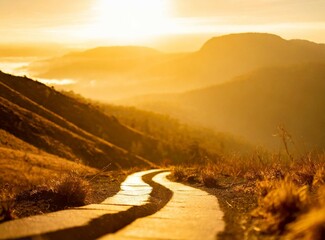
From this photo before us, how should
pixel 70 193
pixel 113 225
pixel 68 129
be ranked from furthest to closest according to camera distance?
pixel 68 129
pixel 70 193
pixel 113 225

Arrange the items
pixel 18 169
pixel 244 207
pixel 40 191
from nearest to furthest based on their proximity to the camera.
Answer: pixel 244 207 → pixel 40 191 → pixel 18 169

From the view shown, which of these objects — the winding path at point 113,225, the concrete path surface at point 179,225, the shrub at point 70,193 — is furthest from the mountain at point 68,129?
the winding path at point 113,225

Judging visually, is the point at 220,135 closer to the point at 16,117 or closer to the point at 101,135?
the point at 101,135

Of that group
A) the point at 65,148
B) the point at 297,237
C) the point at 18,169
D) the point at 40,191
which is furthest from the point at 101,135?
the point at 297,237

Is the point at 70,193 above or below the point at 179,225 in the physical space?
above

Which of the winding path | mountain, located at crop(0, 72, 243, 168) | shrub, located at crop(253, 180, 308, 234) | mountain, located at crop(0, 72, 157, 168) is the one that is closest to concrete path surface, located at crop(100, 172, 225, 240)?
the winding path

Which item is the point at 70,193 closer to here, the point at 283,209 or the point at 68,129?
the point at 283,209

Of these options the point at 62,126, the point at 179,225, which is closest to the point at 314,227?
the point at 179,225

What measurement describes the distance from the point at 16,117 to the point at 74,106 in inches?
1093

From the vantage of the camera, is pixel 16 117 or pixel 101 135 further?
pixel 101 135

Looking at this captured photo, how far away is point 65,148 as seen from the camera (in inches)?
1820

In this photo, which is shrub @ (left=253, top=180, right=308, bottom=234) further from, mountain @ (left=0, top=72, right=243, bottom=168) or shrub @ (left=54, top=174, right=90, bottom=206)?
mountain @ (left=0, top=72, right=243, bottom=168)

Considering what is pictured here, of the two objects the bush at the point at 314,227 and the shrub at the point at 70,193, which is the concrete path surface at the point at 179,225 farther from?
the shrub at the point at 70,193

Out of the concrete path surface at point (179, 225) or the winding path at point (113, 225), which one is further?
the concrete path surface at point (179, 225)
